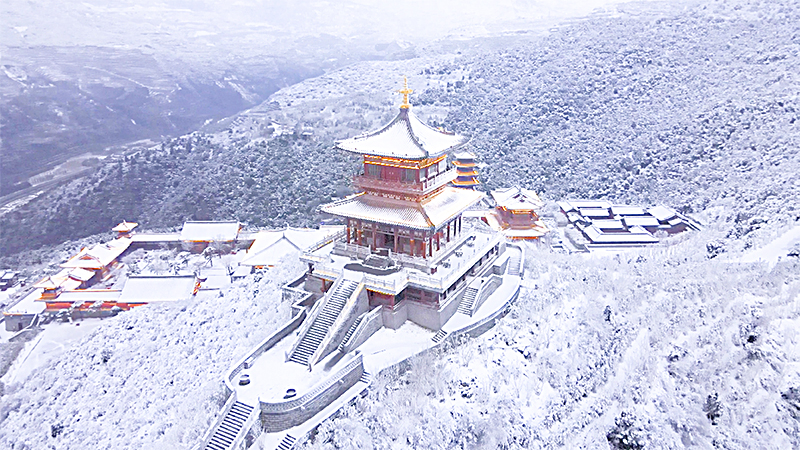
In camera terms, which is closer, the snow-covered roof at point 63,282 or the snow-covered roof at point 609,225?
the snow-covered roof at point 63,282

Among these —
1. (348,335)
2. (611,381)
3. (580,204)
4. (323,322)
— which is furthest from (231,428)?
(580,204)

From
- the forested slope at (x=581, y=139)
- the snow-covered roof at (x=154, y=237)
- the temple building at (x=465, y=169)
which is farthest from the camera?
the snow-covered roof at (x=154, y=237)

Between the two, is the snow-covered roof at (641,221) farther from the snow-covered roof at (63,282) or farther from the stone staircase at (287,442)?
the snow-covered roof at (63,282)

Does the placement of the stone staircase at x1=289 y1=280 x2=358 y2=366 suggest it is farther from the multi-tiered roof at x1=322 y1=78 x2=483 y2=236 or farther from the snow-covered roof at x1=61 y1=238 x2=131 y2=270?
the snow-covered roof at x1=61 y1=238 x2=131 y2=270

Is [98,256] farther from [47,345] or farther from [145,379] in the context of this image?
[145,379]

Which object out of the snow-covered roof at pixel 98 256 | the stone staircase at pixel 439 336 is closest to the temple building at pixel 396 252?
the stone staircase at pixel 439 336
